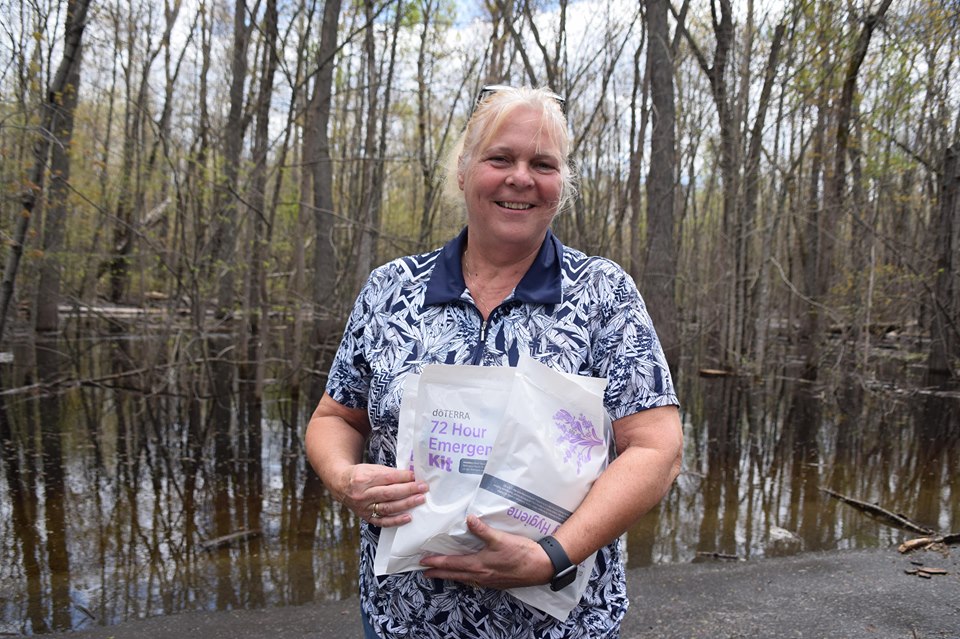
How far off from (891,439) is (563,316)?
10.1 metres

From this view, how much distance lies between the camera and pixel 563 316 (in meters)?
1.72

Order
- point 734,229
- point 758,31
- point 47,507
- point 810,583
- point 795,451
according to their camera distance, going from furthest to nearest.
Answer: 1. point 734,229
2. point 758,31
3. point 795,451
4. point 47,507
5. point 810,583

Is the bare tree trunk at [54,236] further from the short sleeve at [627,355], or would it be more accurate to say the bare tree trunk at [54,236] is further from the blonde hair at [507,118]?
the short sleeve at [627,355]

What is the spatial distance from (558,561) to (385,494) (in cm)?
39

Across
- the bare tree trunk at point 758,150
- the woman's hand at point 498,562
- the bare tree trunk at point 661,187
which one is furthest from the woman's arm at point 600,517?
the bare tree trunk at point 758,150

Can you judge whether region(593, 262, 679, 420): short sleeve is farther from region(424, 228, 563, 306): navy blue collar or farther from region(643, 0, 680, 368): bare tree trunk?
region(643, 0, 680, 368): bare tree trunk

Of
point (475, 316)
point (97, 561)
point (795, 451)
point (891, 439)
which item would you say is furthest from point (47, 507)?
point (891, 439)

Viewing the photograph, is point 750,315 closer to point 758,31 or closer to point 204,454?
point 758,31

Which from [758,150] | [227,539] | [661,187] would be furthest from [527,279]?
[758,150]

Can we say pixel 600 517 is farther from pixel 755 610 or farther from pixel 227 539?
pixel 227 539

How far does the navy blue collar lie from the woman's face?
2.4 inches

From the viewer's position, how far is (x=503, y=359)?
170cm

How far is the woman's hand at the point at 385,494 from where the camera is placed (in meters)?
1.52

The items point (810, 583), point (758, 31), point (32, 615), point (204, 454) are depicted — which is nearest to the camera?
point (32, 615)
